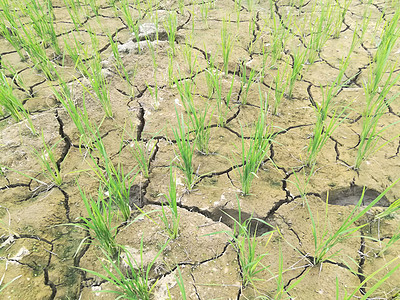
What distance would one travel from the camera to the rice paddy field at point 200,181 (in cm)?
131

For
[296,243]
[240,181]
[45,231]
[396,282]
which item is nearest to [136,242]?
[45,231]

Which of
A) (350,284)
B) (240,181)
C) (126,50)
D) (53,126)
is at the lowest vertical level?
(350,284)

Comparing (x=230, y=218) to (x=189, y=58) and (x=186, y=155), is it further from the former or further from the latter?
(x=189, y=58)

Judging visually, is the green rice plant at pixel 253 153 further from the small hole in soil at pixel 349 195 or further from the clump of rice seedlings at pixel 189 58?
the clump of rice seedlings at pixel 189 58

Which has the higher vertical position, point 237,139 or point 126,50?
point 126,50

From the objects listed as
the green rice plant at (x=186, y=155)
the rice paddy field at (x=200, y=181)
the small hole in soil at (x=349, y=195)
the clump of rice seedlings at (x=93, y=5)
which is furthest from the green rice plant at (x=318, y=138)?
the clump of rice seedlings at (x=93, y=5)

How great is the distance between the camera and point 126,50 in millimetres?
2432

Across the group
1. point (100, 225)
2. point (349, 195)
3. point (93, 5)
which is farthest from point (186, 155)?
point (93, 5)

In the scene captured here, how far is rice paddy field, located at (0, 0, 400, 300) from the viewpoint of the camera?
1.31 metres

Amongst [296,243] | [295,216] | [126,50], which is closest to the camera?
[296,243]

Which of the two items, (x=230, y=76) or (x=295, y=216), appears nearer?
(x=295, y=216)

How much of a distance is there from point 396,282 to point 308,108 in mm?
1105

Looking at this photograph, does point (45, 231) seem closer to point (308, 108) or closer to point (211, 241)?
point (211, 241)

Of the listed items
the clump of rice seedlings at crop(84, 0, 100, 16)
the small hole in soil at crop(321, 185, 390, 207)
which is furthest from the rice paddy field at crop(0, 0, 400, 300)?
the clump of rice seedlings at crop(84, 0, 100, 16)
